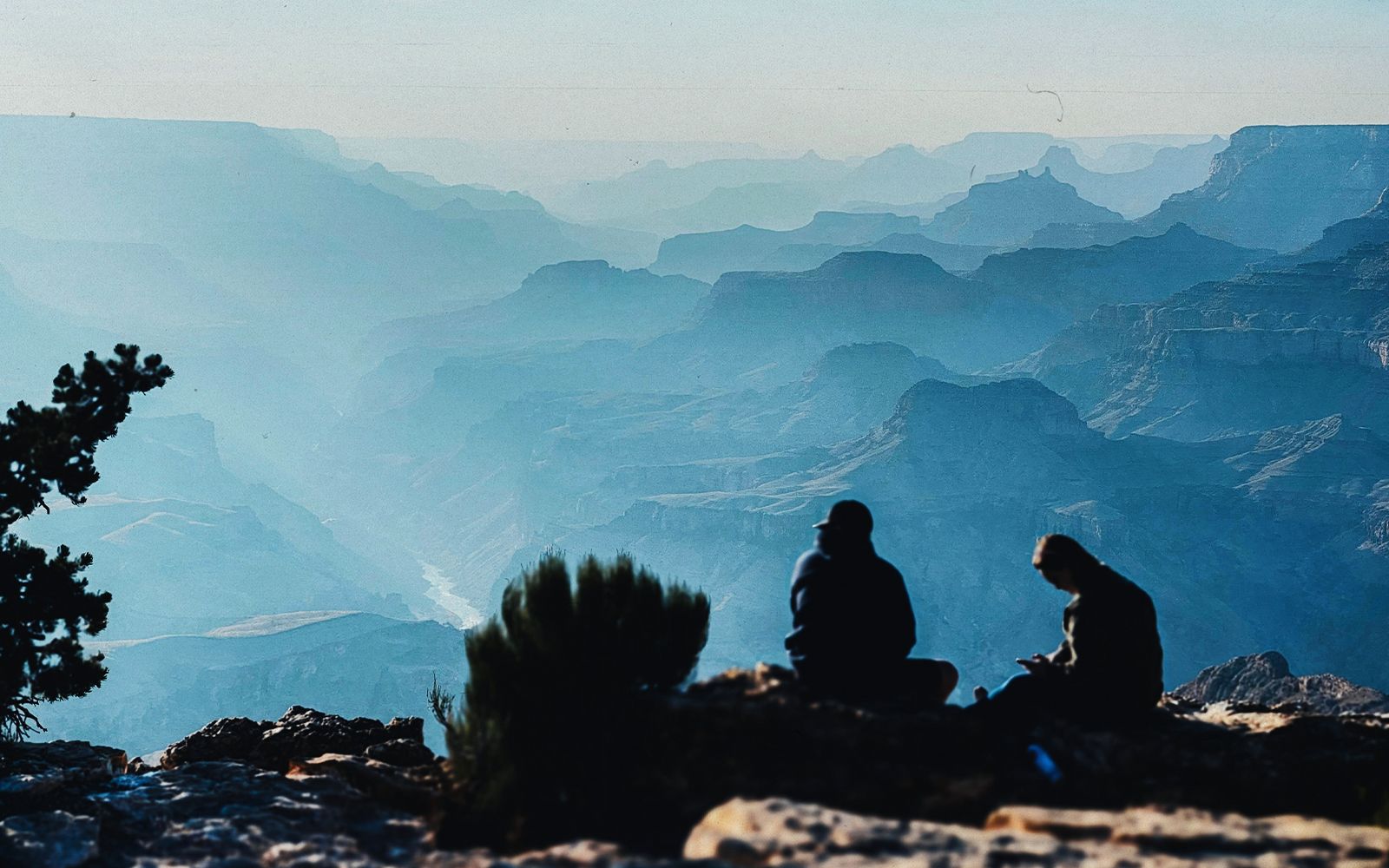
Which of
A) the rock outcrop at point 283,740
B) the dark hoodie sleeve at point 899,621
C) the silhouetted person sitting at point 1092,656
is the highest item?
the rock outcrop at point 283,740

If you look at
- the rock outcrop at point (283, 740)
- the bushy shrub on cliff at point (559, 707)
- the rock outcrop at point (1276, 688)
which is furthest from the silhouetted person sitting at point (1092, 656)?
the rock outcrop at point (1276, 688)

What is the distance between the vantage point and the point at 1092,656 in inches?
324

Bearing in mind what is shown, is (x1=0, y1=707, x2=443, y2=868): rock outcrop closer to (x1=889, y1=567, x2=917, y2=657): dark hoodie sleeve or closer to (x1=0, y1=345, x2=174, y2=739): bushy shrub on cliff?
(x1=0, y1=345, x2=174, y2=739): bushy shrub on cliff

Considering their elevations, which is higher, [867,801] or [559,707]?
[559,707]

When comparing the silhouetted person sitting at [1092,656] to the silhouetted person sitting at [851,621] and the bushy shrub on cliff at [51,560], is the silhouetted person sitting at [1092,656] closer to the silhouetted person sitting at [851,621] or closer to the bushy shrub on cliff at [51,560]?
the silhouetted person sitting at [851,621]

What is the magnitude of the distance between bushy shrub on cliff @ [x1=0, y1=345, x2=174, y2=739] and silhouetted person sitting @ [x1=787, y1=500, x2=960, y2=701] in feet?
24.5

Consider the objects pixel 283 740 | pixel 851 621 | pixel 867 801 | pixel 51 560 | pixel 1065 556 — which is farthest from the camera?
pixel 283 740

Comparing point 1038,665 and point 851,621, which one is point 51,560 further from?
point 1038,665

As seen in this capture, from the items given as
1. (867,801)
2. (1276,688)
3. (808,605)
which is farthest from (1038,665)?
(1276,688)

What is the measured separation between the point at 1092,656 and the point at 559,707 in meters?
3.33

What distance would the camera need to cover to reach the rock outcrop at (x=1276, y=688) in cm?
4259

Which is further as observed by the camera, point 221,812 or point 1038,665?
point 221,812

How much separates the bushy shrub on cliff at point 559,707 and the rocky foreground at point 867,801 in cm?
31

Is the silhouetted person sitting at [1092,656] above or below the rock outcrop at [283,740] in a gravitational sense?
below
